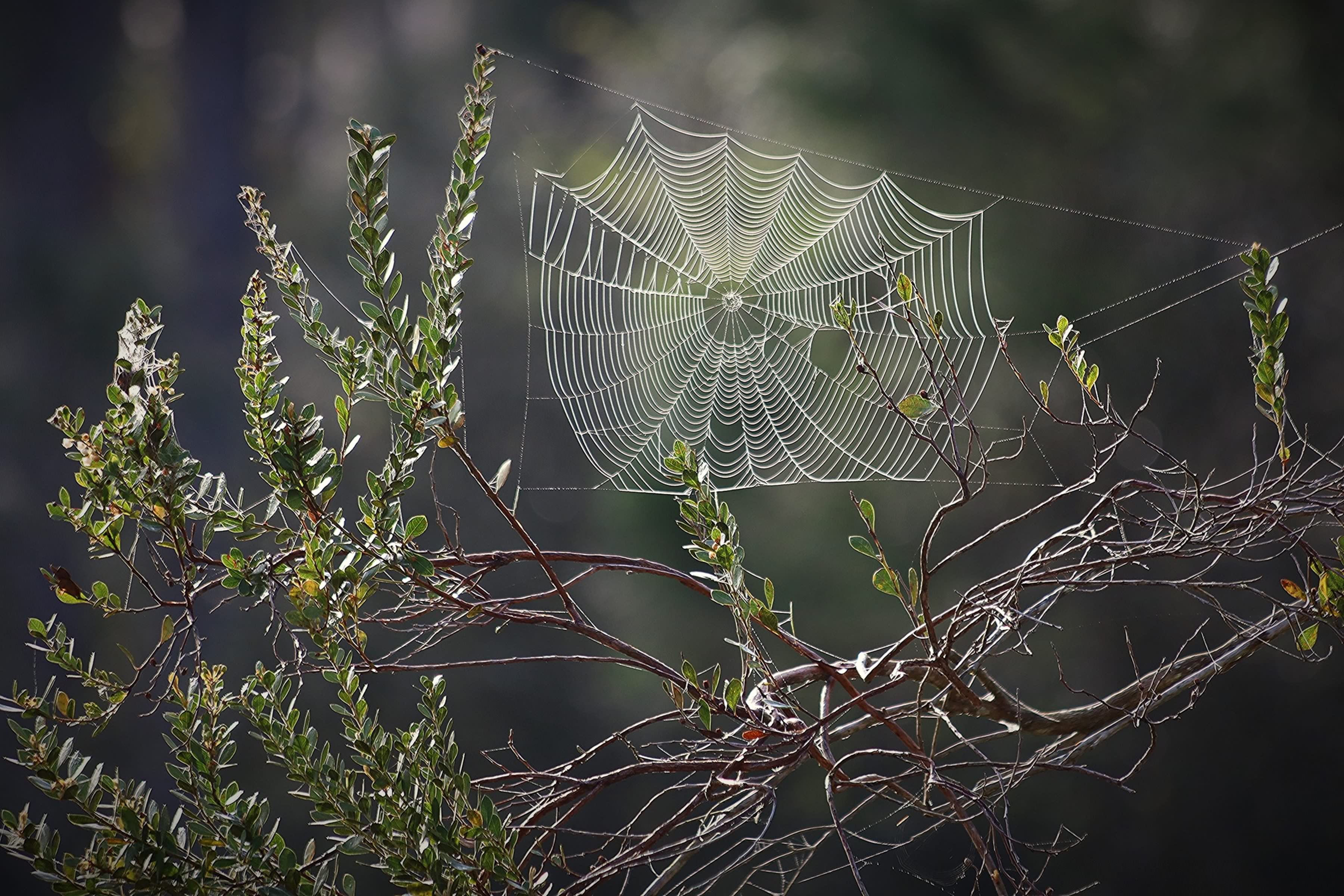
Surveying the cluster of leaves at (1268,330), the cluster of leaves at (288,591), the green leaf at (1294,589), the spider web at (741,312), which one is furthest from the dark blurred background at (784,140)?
the cluster of leaves at (288,591)

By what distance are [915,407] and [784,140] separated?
4.33 metres

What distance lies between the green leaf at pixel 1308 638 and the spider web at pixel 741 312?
1.72 metres

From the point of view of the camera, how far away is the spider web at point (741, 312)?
11.3 ft

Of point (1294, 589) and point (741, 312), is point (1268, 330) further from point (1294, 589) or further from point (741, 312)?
point (741, 312)

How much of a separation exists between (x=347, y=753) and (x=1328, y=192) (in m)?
4.81

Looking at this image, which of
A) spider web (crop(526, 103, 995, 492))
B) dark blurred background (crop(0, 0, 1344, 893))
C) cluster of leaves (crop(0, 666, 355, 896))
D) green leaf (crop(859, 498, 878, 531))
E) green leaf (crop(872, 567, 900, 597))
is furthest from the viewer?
dark blurred background (crop(0, 0, 1344, 893))

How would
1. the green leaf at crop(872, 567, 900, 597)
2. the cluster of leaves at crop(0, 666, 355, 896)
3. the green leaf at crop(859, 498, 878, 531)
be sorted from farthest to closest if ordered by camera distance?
the green leaf at crop(872, 567, 900, 597) < the green leaf at crop(859, 498, 878, 531) < the cluster of leaves at crop(0, 666, 355, 896)

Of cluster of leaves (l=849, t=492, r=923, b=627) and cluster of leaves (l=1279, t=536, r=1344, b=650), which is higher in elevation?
cluster of leaves (l=1279, t=536, r=1344, b=650)

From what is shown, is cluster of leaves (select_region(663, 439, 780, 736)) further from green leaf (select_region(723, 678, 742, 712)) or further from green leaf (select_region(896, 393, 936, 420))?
green leaf (select_region(896, 393, 936, 420))

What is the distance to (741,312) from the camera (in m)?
4.85

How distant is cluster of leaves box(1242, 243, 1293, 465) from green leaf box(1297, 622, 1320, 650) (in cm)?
18

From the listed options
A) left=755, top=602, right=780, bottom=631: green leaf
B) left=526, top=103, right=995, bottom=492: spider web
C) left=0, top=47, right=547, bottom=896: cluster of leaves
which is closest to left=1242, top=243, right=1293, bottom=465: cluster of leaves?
left=755, top=602, right=780, bottom=631: green leaf

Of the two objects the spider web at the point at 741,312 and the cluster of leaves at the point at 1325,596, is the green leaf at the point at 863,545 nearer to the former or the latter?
the cluster of leaves at the point at 1325,596

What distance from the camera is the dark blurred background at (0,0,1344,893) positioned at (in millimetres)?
4586
